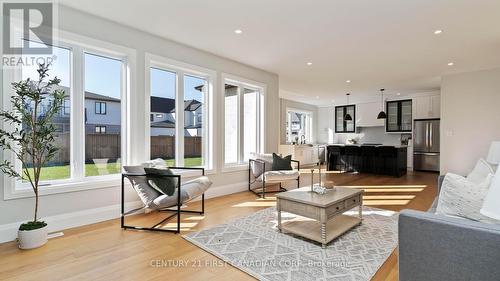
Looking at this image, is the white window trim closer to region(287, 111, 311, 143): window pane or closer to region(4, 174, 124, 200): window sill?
region(4, 174, 124, 200): window sill

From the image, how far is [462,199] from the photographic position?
59.4 inches

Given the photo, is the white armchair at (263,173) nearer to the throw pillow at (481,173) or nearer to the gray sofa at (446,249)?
the throw pillow at (481,173)

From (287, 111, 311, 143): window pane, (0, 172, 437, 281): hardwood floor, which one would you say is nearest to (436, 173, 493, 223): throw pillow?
(0, 172, 437, 281): hardwood floor

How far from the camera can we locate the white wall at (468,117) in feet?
16.9

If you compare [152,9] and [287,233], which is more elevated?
[152,9]

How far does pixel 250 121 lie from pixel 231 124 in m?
0.56

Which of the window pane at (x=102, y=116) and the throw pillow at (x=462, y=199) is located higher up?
the window pane at (x=102, y=116)

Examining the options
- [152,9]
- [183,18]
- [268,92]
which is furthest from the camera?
[268,92]

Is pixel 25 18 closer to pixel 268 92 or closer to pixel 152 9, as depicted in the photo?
pixel 152 9

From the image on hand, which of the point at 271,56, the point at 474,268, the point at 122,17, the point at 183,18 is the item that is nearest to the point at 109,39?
the point at 122,17

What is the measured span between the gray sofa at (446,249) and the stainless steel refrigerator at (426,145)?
7.65m

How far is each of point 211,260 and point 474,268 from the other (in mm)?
1815

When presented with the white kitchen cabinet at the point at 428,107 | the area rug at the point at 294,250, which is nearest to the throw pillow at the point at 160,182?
the area rug at the point at 294,250

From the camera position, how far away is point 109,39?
331cm
